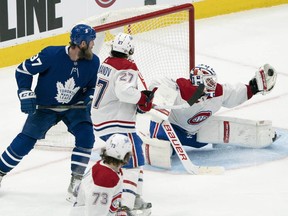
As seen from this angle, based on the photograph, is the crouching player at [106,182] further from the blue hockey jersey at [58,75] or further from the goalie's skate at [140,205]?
the blue hockey jersey at [58,75]

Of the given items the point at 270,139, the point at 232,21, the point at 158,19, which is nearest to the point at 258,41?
the point at 232,21

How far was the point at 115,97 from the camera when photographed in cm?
621

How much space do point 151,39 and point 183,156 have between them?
4.83ft

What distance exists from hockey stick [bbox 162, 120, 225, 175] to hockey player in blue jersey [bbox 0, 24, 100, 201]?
55 centimetres

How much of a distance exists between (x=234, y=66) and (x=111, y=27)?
2037 mm

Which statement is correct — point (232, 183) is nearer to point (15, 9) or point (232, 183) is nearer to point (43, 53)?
point (43, 53)

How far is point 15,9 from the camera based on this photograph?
8578mm

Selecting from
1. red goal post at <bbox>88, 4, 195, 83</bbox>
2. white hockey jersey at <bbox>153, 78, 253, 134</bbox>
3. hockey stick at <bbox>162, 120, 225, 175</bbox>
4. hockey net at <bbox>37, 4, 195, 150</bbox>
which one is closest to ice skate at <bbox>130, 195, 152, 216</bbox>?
hockey stick at <bbox>162, 120, 225, 175</bbox>

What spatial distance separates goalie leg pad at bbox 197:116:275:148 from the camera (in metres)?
7.23

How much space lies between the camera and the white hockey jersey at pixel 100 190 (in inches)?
208

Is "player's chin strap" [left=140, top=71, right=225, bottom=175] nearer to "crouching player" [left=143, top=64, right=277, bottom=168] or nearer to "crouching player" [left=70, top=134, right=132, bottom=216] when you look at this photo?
"crouching player" [left=143, top=64, right=277, bottom=168]

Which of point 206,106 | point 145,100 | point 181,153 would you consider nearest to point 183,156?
point 181,153

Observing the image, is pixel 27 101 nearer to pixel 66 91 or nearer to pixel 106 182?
pixel 66 91

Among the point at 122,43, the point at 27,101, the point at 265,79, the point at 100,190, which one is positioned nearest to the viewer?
the point at 100,190
